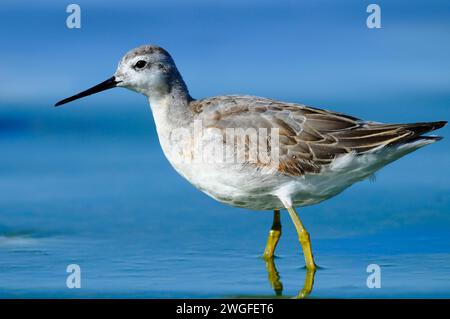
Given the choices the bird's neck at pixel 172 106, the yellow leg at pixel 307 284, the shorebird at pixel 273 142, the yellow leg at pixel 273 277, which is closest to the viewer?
the yellow leg at pixel 307 284

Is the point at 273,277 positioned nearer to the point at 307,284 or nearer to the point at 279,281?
the point at 279,281

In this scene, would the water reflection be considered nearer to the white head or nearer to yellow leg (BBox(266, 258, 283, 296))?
yellow leg (BBox(266, 258, 283, 296))

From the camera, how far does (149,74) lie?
1154cm

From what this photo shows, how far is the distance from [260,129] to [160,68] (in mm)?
1300

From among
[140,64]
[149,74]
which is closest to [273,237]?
[149,74]

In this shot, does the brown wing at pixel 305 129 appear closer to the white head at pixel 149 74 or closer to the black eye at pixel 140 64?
the white head at pixel 149 74

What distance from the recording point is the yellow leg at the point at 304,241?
1105 cm

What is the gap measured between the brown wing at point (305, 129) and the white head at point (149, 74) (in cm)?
38

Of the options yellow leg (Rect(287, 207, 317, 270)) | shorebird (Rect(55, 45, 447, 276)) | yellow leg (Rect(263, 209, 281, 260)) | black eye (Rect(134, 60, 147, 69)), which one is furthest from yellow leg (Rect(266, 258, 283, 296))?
black eye (Rect(134, 60, 147, 69))

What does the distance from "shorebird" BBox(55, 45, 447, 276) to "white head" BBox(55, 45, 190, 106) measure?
1cm

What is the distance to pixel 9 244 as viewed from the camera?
39.2 feet

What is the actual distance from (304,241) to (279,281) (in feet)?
2.04

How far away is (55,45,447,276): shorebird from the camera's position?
11031 mm

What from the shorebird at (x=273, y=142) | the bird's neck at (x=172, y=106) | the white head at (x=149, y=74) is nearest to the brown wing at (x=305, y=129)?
the shorebird at (x=273, y=142)
